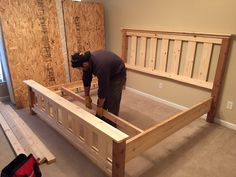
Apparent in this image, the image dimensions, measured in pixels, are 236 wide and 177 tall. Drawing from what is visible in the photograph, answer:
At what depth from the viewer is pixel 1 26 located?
122 inches

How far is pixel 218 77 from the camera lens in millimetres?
2844

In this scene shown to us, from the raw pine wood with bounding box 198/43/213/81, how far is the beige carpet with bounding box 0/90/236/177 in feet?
2.42

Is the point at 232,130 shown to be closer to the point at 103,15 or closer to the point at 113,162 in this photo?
the point at 113,162

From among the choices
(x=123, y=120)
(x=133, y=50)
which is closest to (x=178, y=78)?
(x=133, y=50)

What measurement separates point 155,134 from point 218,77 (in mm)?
1530

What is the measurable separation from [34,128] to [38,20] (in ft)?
6.26

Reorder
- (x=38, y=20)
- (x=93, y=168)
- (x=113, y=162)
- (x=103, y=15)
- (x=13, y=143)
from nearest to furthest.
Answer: (x=113, y=162), (x=93, y=168), (x=13, y=143), (x=38, y=20), (x=103, y=15)

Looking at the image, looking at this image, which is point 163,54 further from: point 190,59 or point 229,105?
point 229,105

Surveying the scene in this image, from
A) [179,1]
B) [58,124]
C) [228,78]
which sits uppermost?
[179,1]

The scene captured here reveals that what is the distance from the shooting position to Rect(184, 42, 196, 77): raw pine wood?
3100 mm

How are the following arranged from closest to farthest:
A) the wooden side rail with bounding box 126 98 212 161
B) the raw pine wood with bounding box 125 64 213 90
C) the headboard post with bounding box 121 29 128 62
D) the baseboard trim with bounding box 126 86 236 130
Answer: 1. the wooden side rail with bounding box 126 98 212 161
2. the baseboard trim with bounding box 126 86 236 130
3. the raw pine wood with bounding box 125 64 213 90
4. the headboard post with bounding box 121 29 128 62

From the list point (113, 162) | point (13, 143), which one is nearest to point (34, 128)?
point (13, 143)

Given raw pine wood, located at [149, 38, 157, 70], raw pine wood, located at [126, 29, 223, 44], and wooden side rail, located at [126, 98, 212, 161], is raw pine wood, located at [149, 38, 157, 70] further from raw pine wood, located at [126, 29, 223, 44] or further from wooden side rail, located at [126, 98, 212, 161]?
wooden side rail, located at [126, 98, 212, 161]

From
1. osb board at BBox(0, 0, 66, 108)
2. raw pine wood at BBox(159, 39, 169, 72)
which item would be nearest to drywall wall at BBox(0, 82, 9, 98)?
osb board at BBox(0, 0, 66, 108)
